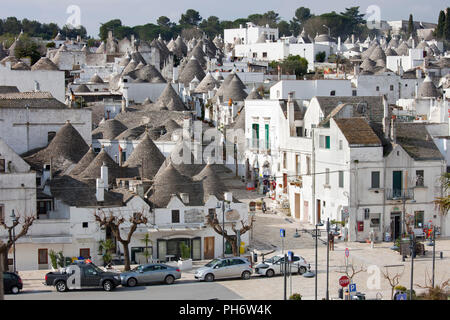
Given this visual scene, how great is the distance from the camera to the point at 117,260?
129 feet

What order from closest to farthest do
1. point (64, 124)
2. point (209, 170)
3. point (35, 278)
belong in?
point (35, 278) < point (209, 170) < point (64, 124)

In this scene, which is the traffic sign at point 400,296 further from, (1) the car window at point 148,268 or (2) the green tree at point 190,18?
(2) the green tree at point 190,18

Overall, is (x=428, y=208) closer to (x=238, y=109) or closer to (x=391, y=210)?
(x=391, y=210)

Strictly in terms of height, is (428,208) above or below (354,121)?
below

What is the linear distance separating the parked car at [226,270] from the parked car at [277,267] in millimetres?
639

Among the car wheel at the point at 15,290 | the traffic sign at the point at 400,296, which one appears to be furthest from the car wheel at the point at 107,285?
the traffic sign at the point at 400,296

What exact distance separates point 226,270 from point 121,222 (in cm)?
636

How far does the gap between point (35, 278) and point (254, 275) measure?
29.2 ft

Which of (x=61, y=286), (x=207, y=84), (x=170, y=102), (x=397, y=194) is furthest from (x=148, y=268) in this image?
(x=207, y=84)

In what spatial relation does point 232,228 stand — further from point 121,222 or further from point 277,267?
point 277,267

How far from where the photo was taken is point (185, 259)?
38781mm

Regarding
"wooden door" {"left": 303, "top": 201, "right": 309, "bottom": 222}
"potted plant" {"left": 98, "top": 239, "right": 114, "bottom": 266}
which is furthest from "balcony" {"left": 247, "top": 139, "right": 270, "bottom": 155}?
"potted plant" {"left": 98, "top": 239, "right": 114, "bottom": 266}

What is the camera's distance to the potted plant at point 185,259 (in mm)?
36906
